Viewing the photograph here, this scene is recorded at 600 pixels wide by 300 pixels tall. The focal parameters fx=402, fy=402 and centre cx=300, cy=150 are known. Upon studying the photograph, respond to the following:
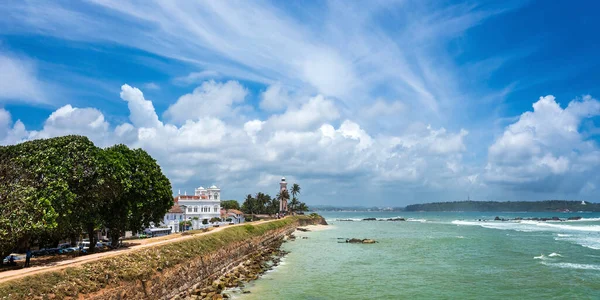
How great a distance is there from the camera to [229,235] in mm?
48219

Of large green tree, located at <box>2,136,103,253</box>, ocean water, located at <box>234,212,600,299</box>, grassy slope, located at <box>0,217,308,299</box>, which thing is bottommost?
ocean water, located at <box>234,212,600,299</box>

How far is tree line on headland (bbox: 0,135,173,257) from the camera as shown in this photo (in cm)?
2519

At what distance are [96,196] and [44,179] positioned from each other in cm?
481

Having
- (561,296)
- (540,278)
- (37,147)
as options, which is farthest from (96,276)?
(540,278)

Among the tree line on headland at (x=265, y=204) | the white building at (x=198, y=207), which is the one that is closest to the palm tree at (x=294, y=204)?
the tree line on headland at (x=265, y=204)

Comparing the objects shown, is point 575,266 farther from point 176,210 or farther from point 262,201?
point 262,201

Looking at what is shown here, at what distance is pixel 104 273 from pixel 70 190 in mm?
8890

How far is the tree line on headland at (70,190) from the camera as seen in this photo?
25.2 meters

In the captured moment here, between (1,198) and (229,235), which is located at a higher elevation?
(1,198)

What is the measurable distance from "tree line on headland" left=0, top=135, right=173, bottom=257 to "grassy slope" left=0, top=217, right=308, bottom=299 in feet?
14.5

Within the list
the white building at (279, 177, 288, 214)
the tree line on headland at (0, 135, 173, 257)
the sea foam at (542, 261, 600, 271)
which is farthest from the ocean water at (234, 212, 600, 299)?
the white building at (279, 177, 288, 214)

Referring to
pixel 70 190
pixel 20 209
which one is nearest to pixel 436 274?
pixel 70 190

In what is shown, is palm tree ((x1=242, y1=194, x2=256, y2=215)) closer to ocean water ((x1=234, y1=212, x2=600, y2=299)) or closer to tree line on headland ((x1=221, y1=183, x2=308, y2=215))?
tree line on headland ((x1=221, y1=183, x2=308, y2=215))

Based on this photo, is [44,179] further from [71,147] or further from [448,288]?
[448,288]
